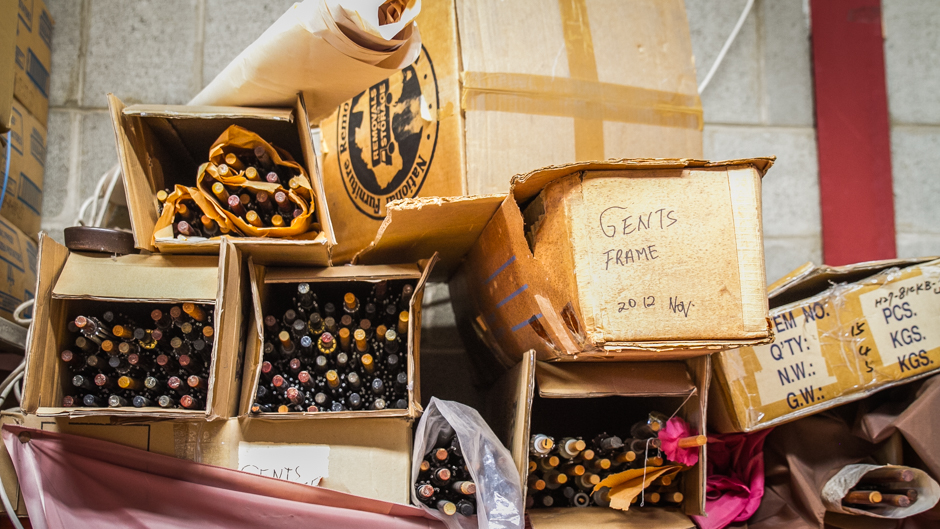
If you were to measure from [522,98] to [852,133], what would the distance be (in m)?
1.16

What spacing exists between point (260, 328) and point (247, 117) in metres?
0.36

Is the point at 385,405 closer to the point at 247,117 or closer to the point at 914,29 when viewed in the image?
the point at 247,117

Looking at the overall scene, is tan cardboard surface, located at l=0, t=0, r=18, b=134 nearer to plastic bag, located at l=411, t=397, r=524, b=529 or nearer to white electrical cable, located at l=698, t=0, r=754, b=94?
plastic bag, located at l=411, t=397, r=524, b=529

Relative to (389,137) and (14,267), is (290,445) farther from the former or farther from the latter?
(14,267)

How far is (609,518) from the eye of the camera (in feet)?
3.23

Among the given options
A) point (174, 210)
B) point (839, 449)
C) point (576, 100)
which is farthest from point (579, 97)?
point (839, 449)

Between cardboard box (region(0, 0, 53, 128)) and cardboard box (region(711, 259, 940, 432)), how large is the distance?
4.88 feet

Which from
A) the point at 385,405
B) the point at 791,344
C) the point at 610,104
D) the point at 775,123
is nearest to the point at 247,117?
the point at 385,405

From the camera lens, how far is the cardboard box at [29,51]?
1.12 m

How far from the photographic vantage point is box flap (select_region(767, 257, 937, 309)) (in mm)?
1095

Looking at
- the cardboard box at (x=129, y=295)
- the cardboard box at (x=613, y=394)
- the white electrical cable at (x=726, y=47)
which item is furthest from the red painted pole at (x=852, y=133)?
the cardboard box at (x=129, y=295)

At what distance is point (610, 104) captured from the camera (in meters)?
1.09

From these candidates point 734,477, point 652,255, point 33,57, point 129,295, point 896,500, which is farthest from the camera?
point 33,57

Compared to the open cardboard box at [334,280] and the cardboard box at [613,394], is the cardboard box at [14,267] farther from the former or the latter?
the cardboard box at [613,394]
